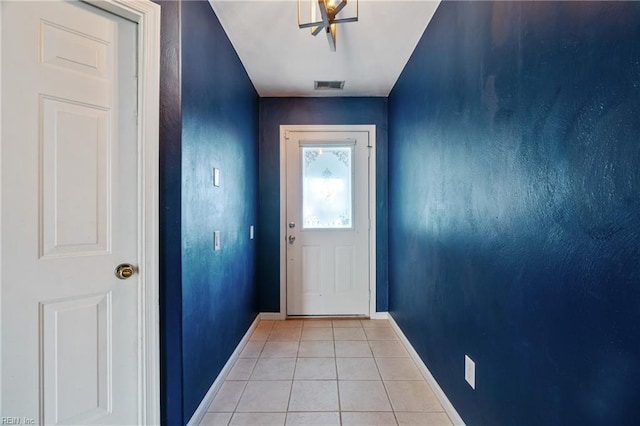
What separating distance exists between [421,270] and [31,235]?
2.10 metres

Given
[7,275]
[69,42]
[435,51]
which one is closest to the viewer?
[7,275]

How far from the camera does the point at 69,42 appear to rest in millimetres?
1157

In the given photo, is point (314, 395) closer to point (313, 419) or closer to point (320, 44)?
point (313, 419)

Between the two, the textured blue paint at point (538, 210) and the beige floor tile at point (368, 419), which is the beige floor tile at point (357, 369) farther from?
the textured blue paint at point (538, 210)

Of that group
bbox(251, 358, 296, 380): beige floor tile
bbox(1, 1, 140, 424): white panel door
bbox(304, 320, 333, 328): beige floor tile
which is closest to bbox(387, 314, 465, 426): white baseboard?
bbox(304, 320, 333, 328): beige floor tile

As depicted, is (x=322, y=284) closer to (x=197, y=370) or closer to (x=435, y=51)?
(x=197, y=370)

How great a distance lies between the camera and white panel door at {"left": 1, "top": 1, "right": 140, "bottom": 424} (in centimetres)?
106

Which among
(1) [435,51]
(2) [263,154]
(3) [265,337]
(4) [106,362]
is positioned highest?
(1) [435,51]

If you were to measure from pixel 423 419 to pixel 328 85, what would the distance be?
9.17 ft

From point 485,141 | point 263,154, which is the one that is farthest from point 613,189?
point 263,154

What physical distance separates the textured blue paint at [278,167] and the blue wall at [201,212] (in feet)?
2.12

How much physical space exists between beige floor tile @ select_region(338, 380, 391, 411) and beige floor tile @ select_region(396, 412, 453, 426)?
98 mm

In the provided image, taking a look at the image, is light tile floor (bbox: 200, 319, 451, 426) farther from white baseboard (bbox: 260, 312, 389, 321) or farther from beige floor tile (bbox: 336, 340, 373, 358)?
white baseboard (bbox: 260, 312, 389, 321)

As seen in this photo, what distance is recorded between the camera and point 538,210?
0.97m
